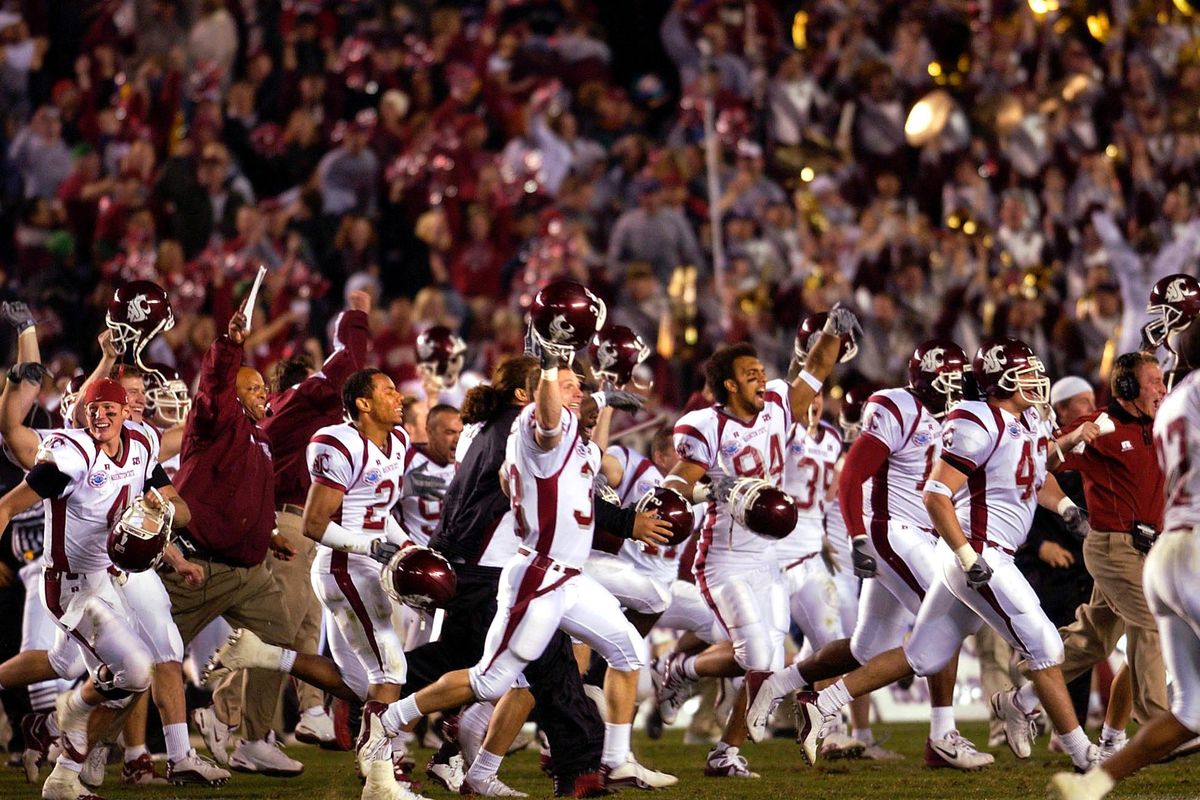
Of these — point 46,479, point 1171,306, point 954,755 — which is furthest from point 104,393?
point 1171,306

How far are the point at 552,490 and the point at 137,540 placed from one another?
1811mm

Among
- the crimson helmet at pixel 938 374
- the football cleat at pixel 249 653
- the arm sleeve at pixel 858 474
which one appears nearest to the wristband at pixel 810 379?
the arm sleeve at pixel 858 474

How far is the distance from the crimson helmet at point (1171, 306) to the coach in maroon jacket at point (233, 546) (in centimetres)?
449

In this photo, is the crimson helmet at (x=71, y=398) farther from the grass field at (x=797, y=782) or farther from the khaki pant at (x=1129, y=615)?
the khaki pant at (x=1129, y=615)

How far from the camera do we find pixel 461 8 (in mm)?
19828

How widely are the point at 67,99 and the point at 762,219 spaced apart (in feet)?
21.0

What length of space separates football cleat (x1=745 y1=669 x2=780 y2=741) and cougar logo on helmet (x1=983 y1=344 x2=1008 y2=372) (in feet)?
6.42

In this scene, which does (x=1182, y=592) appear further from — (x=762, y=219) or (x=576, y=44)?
(x=576, y=44)

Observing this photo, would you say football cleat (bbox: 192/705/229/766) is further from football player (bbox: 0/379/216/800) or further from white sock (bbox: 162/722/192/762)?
football player (bbox: 0/379/216/800)

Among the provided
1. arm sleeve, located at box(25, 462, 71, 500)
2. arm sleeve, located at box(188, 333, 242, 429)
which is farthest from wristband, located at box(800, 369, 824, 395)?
arm sleeve, located at box(25, 462, 71, 500)

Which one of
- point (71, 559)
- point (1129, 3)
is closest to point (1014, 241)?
point (1129, 3)

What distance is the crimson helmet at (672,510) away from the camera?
793 centimetres

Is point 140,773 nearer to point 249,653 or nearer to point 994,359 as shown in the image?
point 249,653

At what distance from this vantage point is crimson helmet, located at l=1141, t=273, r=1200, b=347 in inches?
356
